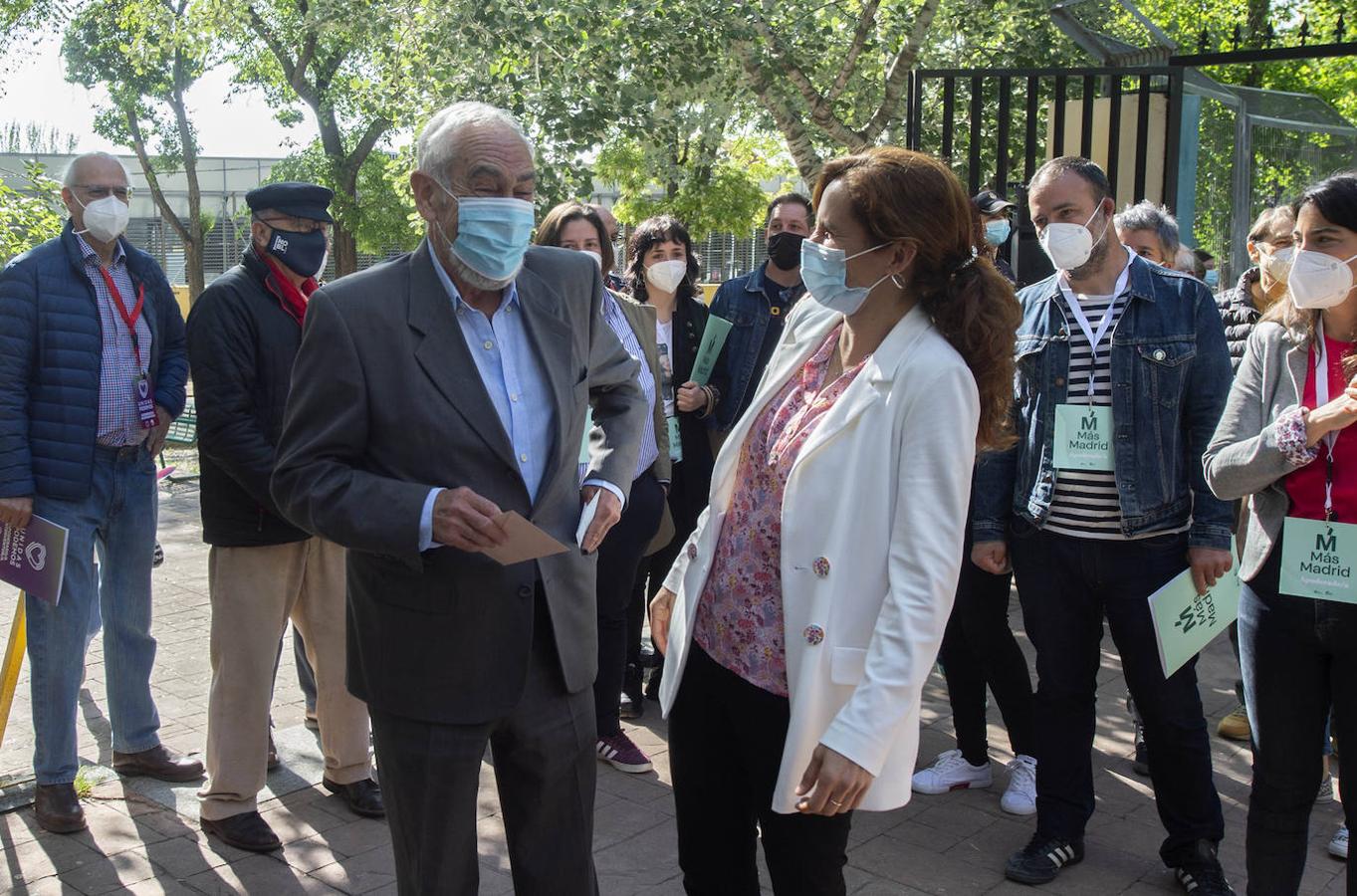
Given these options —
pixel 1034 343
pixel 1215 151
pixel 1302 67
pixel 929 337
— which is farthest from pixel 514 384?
pixel 1302 67

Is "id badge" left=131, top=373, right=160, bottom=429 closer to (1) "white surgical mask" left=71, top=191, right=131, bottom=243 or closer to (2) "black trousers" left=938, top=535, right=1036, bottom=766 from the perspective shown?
(1) "white surgical mask" left=71, top=191, right=131, bottom=243

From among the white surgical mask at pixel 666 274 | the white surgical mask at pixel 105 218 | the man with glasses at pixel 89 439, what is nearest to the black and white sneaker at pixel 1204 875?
the white surgical mask at pixel 666 274

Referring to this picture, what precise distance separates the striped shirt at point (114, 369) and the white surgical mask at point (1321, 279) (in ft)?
12.3

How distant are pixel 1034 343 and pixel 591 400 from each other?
1.60 m

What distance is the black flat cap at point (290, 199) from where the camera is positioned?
14.1 feet

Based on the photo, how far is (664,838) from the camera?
4336 millimetres

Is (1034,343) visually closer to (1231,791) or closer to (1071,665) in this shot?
(1071,665)

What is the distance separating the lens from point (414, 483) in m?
2.57

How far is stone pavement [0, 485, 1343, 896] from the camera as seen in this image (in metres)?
3.99

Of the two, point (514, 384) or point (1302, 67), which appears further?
point (1302, 67)

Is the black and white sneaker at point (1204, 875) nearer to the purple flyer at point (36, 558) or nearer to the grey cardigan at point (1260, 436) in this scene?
the grey cardigan at point (1260, 436)

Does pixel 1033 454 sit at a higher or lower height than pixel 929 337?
lower

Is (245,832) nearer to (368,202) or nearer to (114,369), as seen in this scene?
(114,369)

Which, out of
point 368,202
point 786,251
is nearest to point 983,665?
point 786,251
